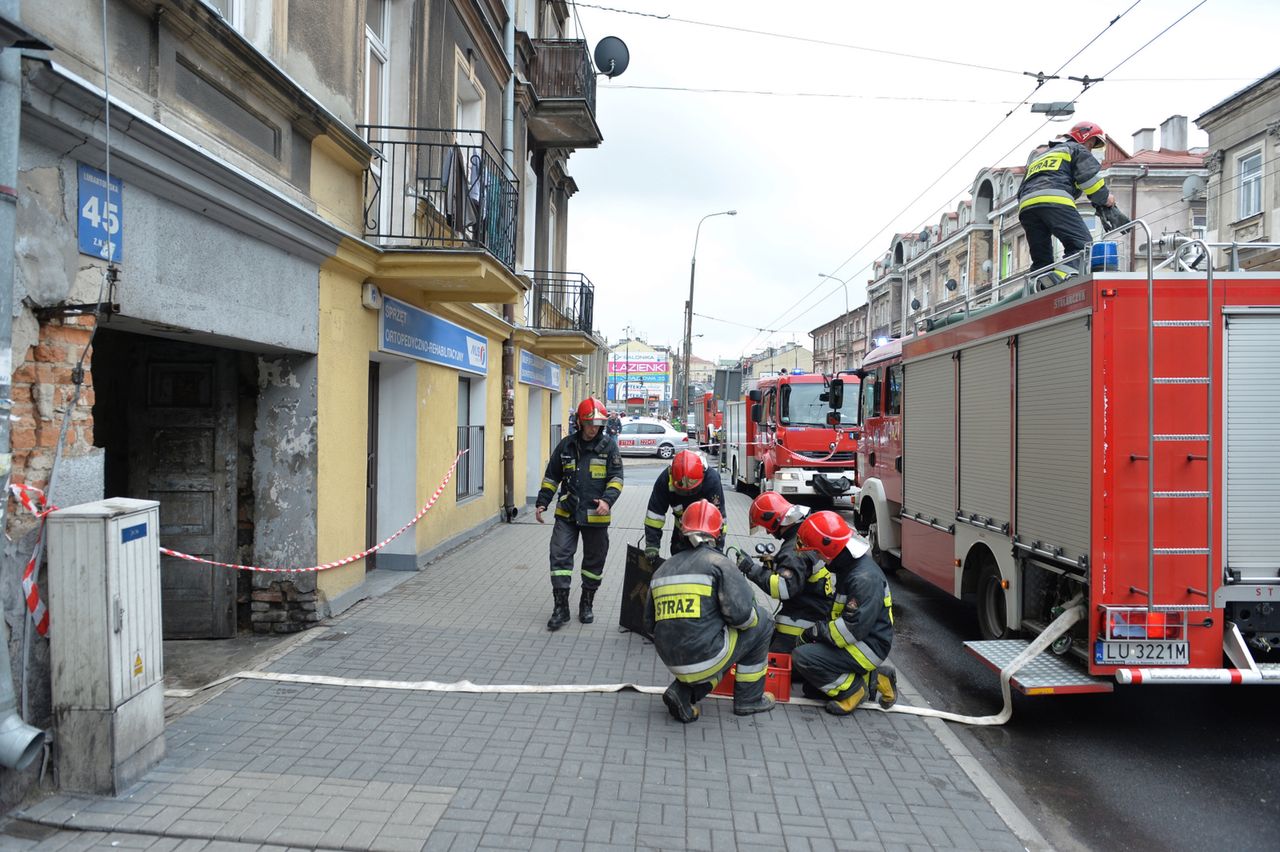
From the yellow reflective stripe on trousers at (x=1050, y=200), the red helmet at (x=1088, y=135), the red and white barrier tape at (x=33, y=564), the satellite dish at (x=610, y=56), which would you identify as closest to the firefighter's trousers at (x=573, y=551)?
the red and white barrier tape at (x=33, y=564)

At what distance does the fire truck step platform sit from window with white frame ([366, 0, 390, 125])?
7368 mm

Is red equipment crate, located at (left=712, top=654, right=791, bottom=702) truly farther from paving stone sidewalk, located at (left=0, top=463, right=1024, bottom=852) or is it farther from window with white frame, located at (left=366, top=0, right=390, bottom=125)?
window with white frame, located at (left=366, top=0, right=390, bottom=125)

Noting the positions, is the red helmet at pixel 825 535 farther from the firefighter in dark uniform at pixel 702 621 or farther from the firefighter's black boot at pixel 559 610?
the firefighter's black boot at pixel 559 610

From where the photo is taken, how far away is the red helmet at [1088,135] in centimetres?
686

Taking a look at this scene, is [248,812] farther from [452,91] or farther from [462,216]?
[452,91]

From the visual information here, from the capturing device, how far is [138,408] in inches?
240

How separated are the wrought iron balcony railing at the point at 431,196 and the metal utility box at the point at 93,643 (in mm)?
4196

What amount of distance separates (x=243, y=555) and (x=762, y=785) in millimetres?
4497

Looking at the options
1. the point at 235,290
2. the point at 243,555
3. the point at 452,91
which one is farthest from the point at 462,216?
the point at 243,555

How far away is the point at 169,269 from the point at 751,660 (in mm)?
4068

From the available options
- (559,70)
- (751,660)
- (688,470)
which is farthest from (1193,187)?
(751,660)

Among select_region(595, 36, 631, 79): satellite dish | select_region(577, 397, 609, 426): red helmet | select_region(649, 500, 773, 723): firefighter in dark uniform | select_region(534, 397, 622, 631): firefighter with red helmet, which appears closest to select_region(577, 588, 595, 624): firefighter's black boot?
select_region(534, 397, 622, 631): firefighter with red helmet

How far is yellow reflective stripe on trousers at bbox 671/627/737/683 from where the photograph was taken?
4605mm

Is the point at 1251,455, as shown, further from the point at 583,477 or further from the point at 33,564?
the point at 33,564
